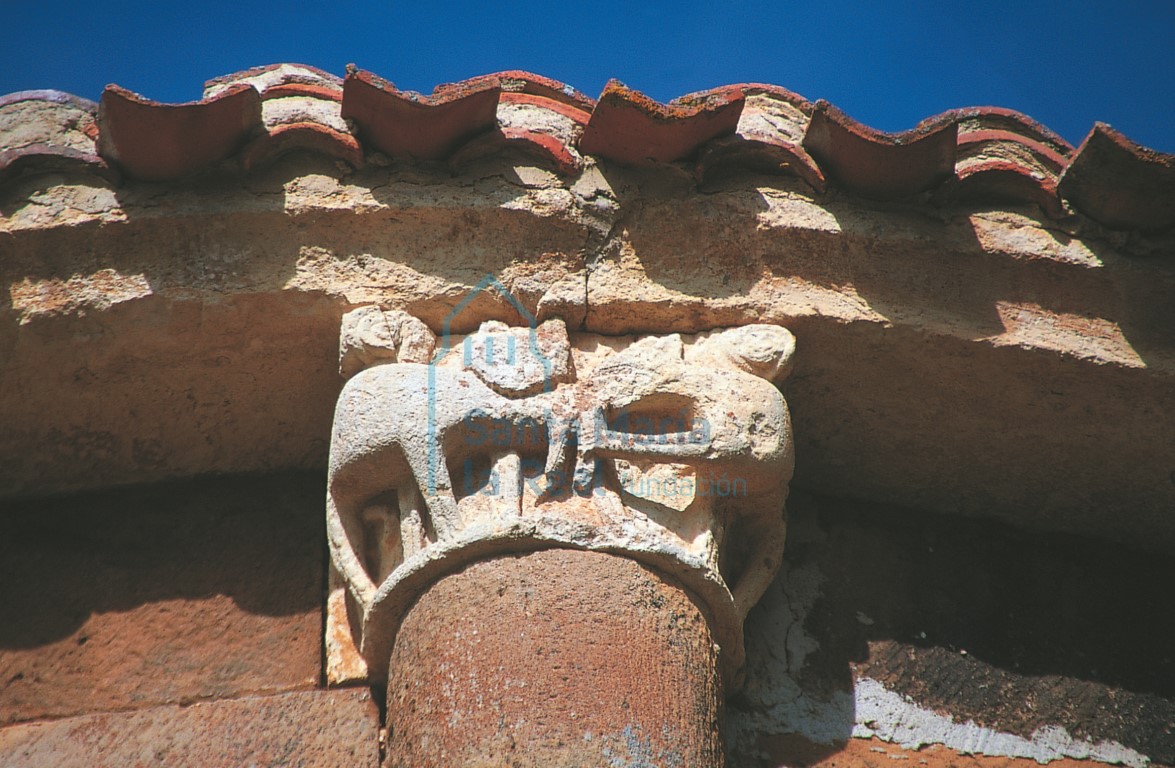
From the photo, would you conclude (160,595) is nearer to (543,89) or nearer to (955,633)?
(543,89)

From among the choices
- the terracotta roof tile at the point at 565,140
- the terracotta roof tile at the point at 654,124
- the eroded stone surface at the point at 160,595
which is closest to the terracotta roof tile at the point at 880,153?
the terracotta roof tile at the point at 565,140

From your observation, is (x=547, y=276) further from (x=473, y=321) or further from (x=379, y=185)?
(x=379, y=185)

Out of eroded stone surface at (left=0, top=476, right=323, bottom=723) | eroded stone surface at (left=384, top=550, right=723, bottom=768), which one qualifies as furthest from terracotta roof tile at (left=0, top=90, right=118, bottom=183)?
eroded stone surface at (left=384, top=550, right=723, bottom=768)

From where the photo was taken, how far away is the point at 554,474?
183 centimetres

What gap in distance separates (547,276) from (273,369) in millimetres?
647

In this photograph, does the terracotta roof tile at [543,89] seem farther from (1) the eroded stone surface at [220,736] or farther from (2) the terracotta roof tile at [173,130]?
(1) the eroded stone surface at [220,736]

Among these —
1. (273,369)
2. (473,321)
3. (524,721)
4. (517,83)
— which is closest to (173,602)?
(273,369)

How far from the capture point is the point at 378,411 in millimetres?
1876

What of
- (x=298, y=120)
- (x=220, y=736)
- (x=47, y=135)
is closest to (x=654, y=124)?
(x=298, y=120)

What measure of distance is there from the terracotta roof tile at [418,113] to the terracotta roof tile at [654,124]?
8.9 inches

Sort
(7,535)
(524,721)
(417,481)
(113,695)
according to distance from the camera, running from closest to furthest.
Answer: (524,721) → (417,481) → (113,695) → (7,535)

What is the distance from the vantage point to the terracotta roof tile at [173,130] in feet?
6.56

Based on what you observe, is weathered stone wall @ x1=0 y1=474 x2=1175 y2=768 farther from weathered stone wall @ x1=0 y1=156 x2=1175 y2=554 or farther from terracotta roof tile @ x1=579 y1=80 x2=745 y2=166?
→ terracotta roof tile @ x1=579 y1=80 x2=745 y2=166

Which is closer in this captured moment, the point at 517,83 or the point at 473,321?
the point at 473,321
